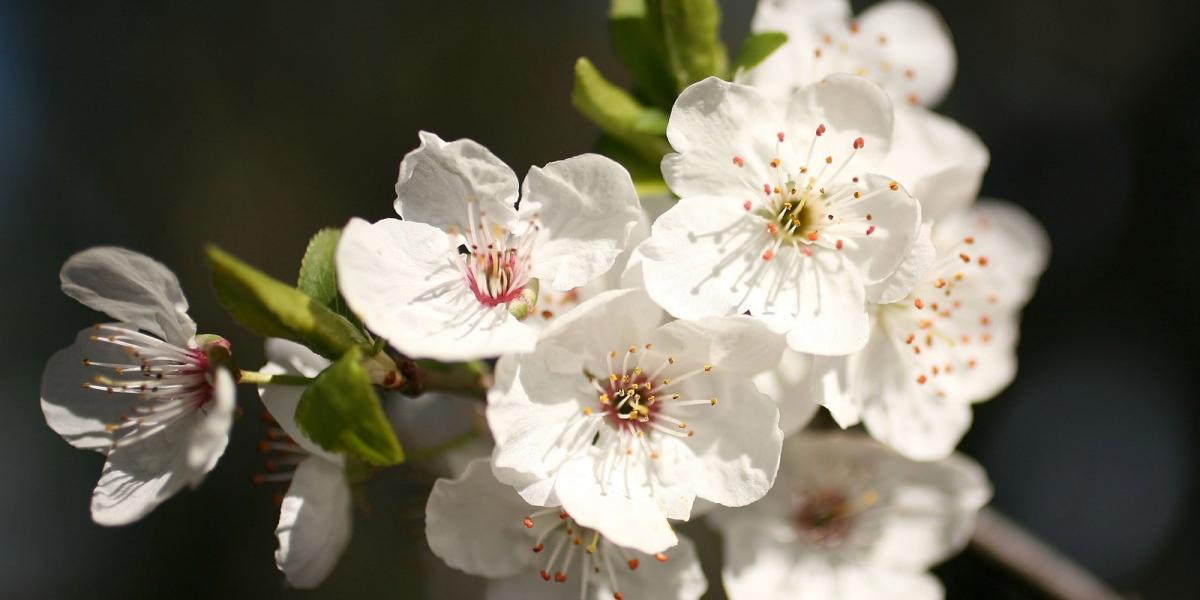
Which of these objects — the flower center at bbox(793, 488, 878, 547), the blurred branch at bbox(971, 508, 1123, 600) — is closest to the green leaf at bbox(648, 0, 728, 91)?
the flower center at bbox(793, 488, 878, 547)

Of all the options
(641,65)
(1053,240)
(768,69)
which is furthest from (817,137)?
(1053,240)

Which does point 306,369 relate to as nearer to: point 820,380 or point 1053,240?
point 820,380

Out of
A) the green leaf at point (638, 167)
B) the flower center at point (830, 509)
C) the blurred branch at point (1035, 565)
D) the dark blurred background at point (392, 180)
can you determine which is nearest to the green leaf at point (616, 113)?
the green leaf at point (638, 167)

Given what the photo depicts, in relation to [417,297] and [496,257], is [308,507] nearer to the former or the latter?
[417,297]

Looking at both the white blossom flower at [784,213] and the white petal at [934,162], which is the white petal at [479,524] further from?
the white petal at [934,162]

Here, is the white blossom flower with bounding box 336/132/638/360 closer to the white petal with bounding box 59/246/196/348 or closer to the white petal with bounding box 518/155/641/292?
the white petal with bounding box 518/155/641/292

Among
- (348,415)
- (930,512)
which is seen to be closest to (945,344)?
(930,512)
